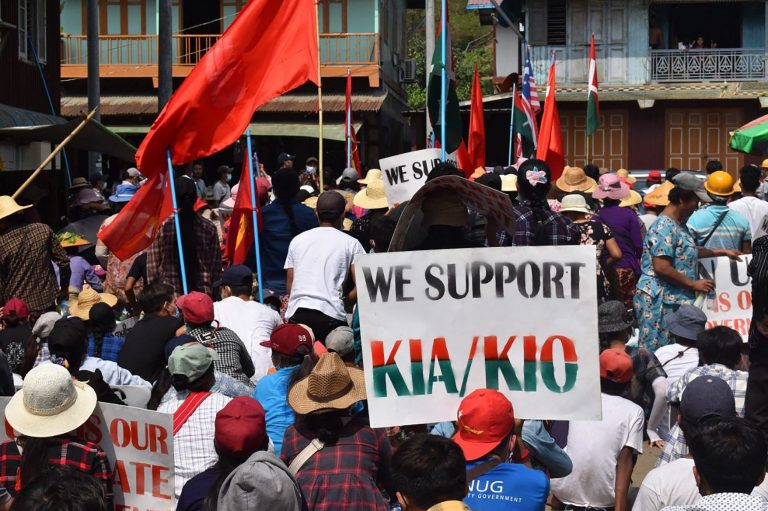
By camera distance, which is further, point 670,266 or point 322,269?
point 670,266

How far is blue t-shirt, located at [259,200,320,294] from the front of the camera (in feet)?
29.1

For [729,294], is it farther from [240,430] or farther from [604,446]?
[240,430]

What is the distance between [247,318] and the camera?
789cm

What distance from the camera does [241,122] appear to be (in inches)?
349

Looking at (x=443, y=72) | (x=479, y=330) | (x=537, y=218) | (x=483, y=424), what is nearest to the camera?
(x=483, y=424)

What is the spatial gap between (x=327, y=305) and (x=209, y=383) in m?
2.04

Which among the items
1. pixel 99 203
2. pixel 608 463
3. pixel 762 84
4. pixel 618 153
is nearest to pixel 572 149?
pixel 618 153

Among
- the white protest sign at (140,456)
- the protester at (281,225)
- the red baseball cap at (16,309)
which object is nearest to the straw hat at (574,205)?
the protester at (281,225)

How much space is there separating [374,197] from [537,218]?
2792 millimetres

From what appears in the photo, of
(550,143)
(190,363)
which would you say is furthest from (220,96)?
(550,143)

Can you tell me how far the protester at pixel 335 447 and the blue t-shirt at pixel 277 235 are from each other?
3714 mm

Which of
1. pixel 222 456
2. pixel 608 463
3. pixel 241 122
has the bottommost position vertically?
pixel 608 463

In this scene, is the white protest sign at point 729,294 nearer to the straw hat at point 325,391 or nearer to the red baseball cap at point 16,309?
the straw hat at point 325,391

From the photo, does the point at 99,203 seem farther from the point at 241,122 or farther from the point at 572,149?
the point at 572,149
